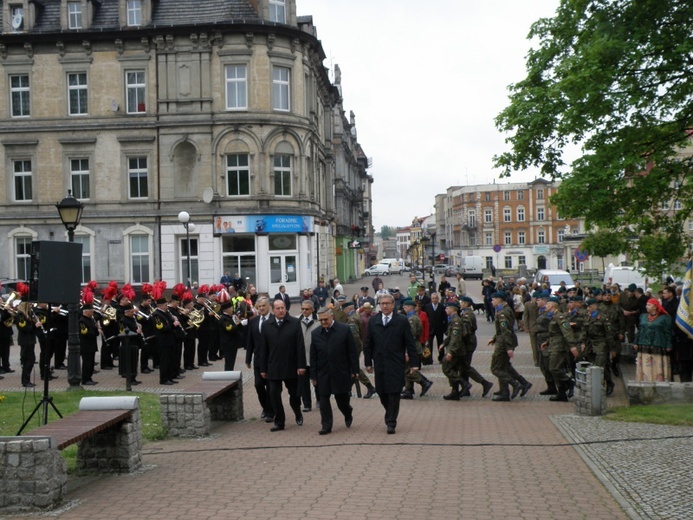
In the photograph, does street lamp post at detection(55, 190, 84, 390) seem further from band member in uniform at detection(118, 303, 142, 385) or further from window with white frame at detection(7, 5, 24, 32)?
window with white frame at detection(7, 5, 24, 32)

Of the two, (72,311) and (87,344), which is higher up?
(72,311)

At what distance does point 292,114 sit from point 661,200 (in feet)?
75.9

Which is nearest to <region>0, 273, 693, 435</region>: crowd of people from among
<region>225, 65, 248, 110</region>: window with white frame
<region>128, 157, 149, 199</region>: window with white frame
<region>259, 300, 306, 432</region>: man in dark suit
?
<region>259, 300, 306, 432</region>: man in dark suit

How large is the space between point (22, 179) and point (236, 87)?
37.6ft

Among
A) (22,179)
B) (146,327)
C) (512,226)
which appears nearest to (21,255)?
(22,179)

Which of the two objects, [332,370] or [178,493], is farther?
[332,370]

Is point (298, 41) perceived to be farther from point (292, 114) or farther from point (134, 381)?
point (134, 381)

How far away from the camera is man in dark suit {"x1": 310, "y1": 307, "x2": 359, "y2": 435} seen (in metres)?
11.9

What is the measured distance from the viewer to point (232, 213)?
40094 mm

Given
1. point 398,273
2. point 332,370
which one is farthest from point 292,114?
point 398,273

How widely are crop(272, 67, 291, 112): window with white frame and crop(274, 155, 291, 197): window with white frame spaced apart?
2.36 meters

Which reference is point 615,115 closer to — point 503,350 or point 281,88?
point 503,350

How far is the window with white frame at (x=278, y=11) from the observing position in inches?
1609

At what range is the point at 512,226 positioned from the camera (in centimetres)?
12344
